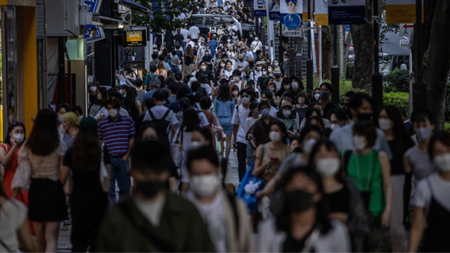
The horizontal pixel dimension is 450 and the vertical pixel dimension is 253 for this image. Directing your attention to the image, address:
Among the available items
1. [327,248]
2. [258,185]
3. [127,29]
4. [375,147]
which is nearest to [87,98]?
[127,29]

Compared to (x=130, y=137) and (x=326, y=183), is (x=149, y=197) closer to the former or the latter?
(x=326, y=183)

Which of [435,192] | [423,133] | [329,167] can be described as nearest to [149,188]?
[329,167]

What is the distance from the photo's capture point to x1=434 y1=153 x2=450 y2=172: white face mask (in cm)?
635

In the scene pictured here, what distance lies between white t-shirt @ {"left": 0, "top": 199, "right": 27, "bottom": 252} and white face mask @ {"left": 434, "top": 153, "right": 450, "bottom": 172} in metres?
3.09

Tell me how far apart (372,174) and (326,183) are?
3.67ft

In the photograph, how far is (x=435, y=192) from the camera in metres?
6.34

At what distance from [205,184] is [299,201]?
888 millimetres

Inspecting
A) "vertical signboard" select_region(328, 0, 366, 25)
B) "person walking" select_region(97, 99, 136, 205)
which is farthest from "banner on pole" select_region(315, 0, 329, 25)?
"person walking" select_region(97, 99, 136, 205)

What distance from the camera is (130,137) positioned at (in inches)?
438

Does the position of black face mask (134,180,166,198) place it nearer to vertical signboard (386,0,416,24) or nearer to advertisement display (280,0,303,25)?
vertical signboard (386,0,416,24)

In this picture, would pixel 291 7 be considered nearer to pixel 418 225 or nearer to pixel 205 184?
pixel 418 225

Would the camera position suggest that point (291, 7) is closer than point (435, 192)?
No

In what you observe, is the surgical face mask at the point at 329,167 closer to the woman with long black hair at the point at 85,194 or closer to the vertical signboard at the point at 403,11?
the woman with long black hair at the point at 85,194

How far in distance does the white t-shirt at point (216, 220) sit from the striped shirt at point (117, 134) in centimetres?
578
